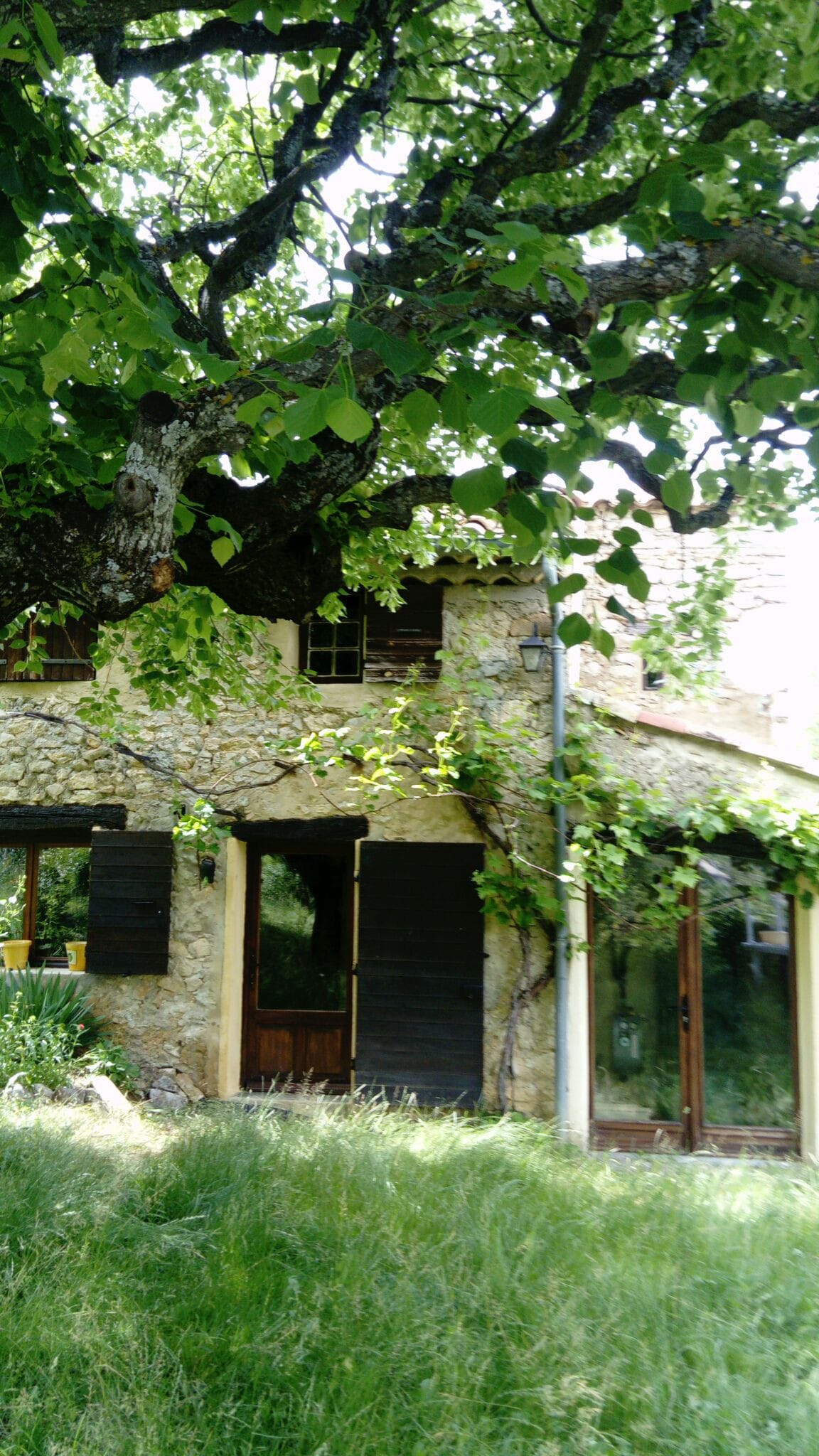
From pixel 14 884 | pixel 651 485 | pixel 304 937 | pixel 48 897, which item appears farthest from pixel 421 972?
pixel 651 485

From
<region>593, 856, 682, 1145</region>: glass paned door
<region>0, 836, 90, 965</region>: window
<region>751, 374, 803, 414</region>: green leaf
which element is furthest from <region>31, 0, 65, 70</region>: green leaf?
→ <region>0, 836, 90, 965</region>: window

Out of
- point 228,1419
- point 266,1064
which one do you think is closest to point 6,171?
point 228,1419

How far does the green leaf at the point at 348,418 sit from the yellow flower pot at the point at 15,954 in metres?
7.02

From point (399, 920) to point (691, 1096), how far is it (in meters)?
2.39

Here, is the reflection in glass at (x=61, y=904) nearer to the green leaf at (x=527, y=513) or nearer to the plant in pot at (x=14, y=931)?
the plant in pot at (x=14, y=931)

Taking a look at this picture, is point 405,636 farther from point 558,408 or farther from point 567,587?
point 558,408

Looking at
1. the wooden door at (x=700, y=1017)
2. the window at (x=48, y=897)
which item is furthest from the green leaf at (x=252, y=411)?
the window at (x=48, y=897)

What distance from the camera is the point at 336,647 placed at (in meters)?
8.16

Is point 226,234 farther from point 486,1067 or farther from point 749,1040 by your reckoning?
point 749,1040

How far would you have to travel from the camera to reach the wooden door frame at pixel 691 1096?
23.3 feet

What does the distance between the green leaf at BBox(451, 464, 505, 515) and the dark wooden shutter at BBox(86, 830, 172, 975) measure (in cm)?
602

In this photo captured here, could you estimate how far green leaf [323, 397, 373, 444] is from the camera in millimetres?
2264

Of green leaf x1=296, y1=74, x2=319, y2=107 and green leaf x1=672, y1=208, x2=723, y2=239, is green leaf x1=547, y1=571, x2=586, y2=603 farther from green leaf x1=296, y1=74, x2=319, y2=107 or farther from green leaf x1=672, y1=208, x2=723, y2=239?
green leaf x1=296, y1=74, x2=319, y2=107

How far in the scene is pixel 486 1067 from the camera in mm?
7352
